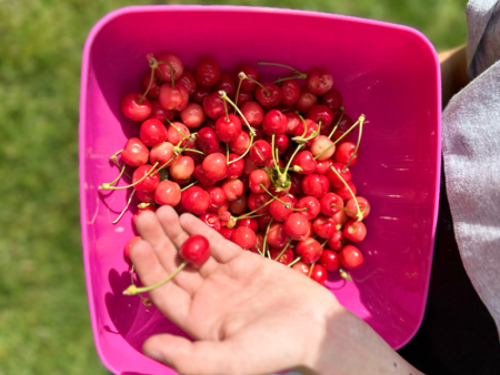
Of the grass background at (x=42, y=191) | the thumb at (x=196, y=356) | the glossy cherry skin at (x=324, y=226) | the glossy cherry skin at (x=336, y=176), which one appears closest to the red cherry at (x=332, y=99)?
the glossy cherry skin at (x=336, y=176)

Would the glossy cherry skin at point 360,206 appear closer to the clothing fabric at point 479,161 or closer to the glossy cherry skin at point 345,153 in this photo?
the glossy cherry skin at point 345,153

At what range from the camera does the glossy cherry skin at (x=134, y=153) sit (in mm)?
1448

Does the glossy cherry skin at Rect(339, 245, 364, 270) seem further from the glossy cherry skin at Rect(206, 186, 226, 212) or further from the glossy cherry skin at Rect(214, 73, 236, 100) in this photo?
the glossy cherry skin at Rect(214, 73, 236, 100)

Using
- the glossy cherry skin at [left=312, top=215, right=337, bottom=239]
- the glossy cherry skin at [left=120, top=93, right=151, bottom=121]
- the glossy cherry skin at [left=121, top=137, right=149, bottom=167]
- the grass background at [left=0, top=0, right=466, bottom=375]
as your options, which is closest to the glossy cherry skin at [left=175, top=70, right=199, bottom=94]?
the glossy cherry skin at [left=120, top=93, right=151, bottom=121]

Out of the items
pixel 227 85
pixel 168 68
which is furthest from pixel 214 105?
pixel 168 68

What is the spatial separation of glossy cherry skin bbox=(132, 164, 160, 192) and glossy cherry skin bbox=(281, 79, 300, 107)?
587 mm

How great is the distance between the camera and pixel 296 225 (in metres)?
1.49

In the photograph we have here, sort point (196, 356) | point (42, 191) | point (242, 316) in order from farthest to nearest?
point (42, 191) < point (242, 316) < point (196, 356)

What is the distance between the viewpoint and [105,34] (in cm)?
127

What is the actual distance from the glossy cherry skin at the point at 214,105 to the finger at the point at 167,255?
467 millimetres

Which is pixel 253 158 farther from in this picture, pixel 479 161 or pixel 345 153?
pixel 479 161

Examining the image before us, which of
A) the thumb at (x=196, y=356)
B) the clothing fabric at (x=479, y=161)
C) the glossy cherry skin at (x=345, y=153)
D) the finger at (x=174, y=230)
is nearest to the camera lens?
the thumb at (x=196, y=356)

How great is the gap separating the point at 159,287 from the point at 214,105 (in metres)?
0.68

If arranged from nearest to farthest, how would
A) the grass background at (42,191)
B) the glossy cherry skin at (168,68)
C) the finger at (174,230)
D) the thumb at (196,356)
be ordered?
1. the thumb at (196,356)
2. the finger at (174,230)
3. the glossy cherry skin at (168,68)
4. the grass background at (42,191)
